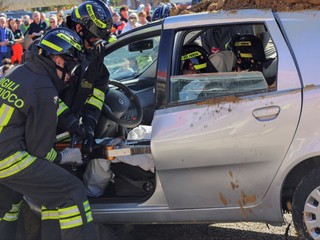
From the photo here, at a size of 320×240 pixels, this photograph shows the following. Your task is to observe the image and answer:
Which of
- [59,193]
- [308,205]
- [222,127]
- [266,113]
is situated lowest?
[59,193]

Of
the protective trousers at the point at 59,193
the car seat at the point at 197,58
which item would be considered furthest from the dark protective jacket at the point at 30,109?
the car seat at the point at 197,58

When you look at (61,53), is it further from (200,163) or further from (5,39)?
(5,39)

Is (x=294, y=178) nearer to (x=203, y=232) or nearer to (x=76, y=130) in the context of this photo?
(x=203, y=232)

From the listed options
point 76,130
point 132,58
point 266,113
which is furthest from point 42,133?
point 132,58

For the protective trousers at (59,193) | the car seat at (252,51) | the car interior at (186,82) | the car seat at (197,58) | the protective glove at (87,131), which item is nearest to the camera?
the protective trousers at (59,193)

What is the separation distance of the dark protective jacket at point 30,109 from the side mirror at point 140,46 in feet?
4.15

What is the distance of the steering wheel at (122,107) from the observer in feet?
13.5

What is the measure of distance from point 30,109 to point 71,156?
55cm

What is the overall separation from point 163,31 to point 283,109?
3.35 feet

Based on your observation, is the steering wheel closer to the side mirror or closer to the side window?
the side mirror

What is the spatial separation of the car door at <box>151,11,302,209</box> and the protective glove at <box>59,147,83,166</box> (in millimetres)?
580

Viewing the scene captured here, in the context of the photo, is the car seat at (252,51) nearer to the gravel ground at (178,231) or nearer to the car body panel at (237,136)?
the car body panel at (237,136)

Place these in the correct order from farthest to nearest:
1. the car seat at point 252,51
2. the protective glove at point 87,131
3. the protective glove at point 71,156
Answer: the car seat at point 252,51 → the protective glove at point 87,131 → the protective glove at point 71,156

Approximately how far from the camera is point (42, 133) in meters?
3.21
